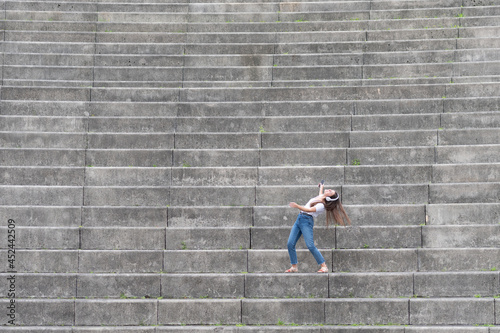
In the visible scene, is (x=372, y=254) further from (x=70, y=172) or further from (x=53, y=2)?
(x=53, y=2)

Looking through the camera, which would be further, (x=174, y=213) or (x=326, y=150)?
(x=326, y=150)

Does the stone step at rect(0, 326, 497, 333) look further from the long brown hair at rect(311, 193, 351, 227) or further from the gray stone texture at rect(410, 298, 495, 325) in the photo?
the long brown hair at rect(311, 193, 351, 227)

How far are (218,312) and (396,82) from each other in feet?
19.5

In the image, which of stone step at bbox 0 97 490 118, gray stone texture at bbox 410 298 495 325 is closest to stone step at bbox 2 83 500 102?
stone step at bbox 0 97 490 118

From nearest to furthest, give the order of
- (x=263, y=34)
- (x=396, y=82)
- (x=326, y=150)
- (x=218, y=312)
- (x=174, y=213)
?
(x=218, y=312)
(x=174, y=213)
(x=326, y=150)
(x=396, y=82)
(x=263, y=34)

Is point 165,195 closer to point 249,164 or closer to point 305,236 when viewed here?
point 249,164

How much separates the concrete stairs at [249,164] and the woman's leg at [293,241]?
0.93 ft

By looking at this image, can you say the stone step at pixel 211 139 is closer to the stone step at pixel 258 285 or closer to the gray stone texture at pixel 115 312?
the stone step at pixel 258 285

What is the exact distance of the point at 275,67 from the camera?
525 inches

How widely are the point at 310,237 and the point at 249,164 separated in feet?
7.69

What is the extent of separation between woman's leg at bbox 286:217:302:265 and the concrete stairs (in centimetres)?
28

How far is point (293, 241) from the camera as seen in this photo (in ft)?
31.1

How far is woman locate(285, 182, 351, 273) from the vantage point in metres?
9.45

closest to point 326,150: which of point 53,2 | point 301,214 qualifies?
point 301,214
